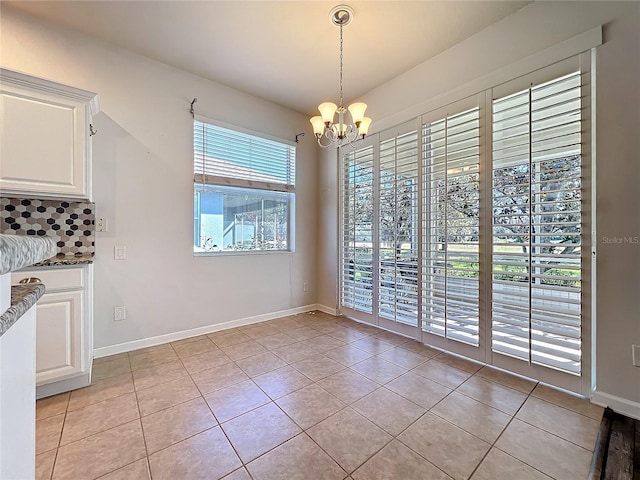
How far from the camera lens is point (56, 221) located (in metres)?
2.28

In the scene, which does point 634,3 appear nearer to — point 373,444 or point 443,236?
point 443,236

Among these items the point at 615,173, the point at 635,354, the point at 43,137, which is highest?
the point at 43,137

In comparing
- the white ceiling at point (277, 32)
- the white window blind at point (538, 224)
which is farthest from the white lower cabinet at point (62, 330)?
the white window blind at point (538, 224)

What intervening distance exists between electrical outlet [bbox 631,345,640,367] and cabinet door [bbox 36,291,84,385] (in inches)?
145

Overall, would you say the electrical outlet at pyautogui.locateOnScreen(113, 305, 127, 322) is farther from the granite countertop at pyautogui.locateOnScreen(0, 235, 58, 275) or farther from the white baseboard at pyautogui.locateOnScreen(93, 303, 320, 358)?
the granite countertop at pyautogui.locateOnScreen(0, 235, 58, 275)

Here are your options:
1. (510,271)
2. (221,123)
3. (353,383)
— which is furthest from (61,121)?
(510,271)

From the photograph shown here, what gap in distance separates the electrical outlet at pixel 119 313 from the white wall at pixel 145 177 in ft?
0.11

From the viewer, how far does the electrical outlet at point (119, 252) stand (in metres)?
2.66

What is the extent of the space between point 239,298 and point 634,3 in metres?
4.09

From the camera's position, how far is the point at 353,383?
84.6 inches

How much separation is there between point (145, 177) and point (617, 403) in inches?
163

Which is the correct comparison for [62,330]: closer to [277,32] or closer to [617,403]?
[277,32]

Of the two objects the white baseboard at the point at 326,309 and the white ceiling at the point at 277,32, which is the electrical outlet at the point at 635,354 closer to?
the white ceiling at the point at 277,32

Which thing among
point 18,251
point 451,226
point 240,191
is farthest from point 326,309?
point 18,251
